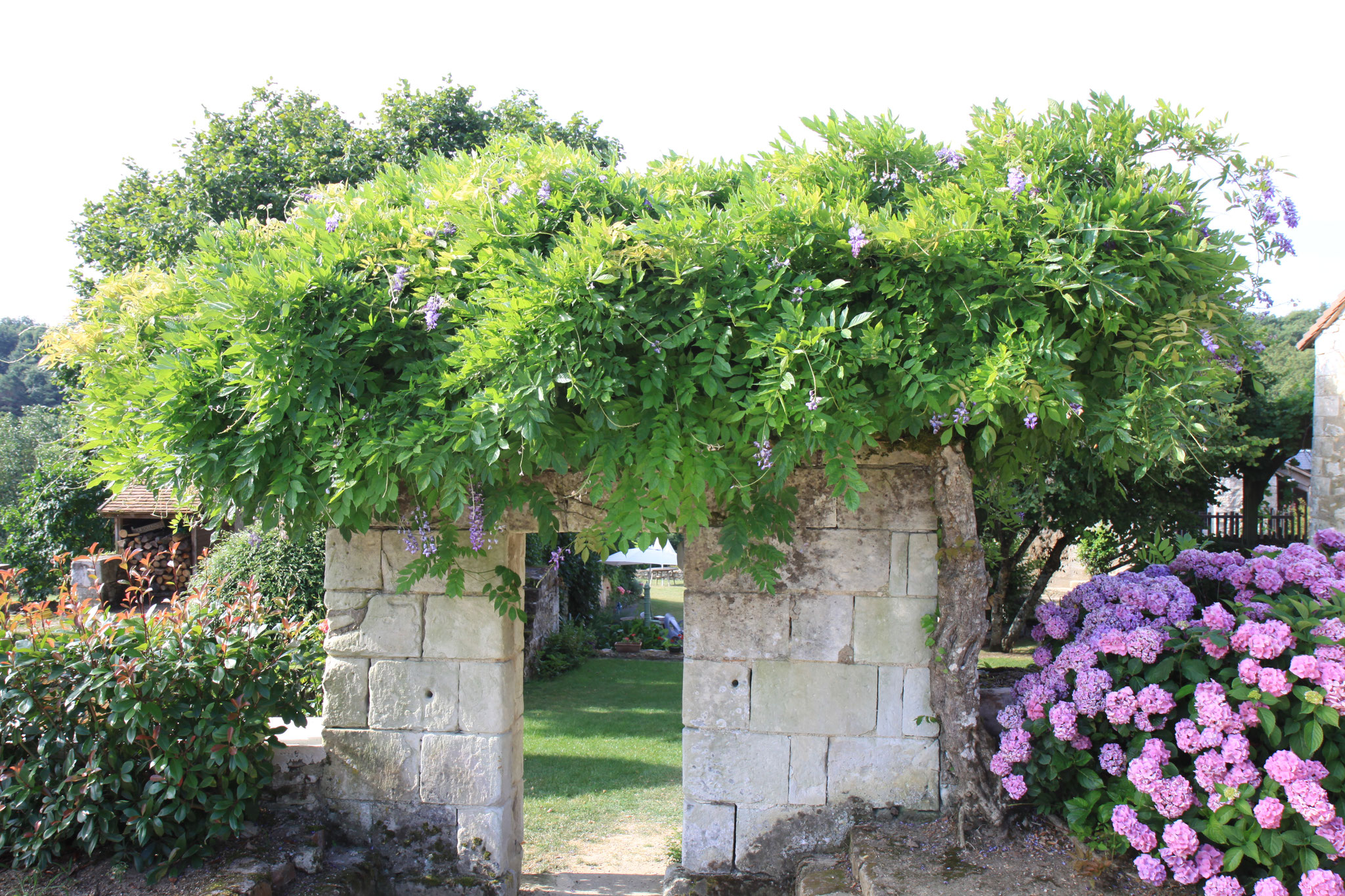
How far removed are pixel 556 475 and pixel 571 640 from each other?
8.72 metres

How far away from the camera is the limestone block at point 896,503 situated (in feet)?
11.8

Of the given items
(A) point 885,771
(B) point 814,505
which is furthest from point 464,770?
(B) point 814,505

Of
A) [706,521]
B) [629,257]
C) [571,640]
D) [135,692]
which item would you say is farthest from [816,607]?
[571,640]

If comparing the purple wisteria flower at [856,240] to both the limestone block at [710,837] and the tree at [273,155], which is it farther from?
the tree at [273,155]

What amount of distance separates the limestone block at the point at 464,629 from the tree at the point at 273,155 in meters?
6.93

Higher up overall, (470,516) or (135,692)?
(470,516)

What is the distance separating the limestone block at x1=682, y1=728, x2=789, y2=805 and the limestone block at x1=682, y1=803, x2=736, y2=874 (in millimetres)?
49

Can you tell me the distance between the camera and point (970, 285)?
2883 millimetres

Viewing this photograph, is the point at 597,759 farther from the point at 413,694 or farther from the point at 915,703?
the point at 915,703

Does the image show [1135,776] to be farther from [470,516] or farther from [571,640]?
[571,640]

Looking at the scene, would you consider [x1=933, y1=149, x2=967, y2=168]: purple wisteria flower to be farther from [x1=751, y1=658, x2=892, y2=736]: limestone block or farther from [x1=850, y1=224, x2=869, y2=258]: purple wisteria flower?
[x1=751, y1=658, x2=892, y2=736]: limestone block

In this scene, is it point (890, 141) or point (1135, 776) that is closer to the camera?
point (1135, 776)

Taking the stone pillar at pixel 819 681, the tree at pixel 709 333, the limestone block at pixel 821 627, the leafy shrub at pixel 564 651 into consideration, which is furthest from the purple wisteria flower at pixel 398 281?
the leafy shrub at pixel 564 651

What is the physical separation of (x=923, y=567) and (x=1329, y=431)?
34.6 feet
